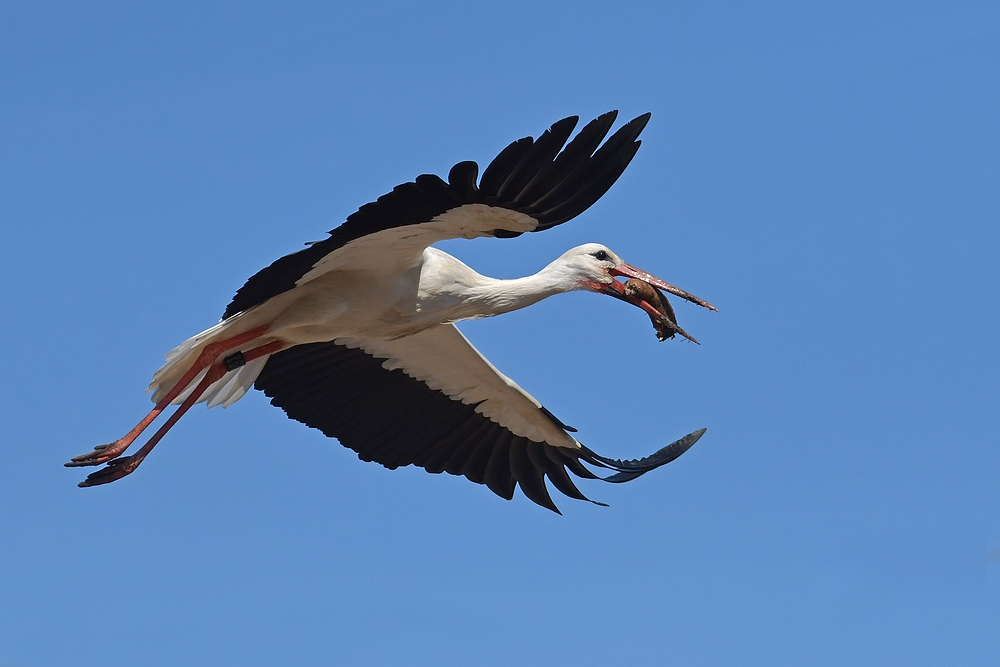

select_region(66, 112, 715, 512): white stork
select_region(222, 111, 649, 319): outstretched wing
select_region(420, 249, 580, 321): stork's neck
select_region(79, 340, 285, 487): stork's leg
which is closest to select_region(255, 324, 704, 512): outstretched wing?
select_region(66, 112, 715, 512): white stork

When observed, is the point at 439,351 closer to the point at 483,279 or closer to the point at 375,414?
the point at 375,414

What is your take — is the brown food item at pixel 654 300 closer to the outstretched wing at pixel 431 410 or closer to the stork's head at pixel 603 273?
the stork's head at pixel 603 273

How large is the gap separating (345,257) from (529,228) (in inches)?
50.7

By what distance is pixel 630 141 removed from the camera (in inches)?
287

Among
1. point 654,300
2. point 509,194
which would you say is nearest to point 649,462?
point 654,300

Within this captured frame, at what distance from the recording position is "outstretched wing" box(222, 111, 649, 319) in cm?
709

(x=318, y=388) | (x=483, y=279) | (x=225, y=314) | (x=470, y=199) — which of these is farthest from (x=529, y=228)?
(x=318, y=388)

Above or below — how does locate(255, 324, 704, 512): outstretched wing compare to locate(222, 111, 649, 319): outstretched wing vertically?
below

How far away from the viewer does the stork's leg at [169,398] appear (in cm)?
866

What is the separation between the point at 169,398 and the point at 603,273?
2.86 metres

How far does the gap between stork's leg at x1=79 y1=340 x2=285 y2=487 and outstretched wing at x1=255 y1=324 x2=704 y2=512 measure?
0.63 meters

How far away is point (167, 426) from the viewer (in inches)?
355

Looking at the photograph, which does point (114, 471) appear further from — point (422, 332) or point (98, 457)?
point (422, 332)

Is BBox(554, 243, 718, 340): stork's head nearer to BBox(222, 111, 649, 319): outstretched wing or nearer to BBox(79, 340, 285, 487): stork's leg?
BBox(222, 111, 649, 319): outstretched wing
